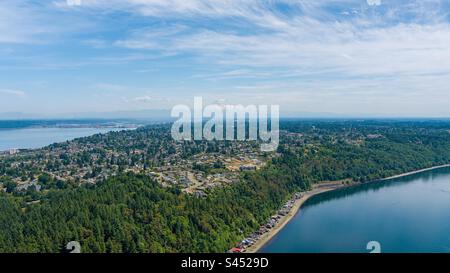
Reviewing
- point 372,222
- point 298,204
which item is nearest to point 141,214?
point 372,222

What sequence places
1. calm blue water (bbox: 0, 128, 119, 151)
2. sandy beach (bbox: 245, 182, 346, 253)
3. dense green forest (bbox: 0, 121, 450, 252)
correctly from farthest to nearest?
1. calm blue water (bbox: 0, 128, 119, 151)
2. sandy beach (bbox: 245, 182, 346, 253)
3. dense green forest (bbox: 0, 121, 450, 252)

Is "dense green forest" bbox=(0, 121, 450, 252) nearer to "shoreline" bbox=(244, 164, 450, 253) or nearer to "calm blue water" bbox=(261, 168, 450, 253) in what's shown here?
"shoreline" bbox=(244, 164, 450, 253)

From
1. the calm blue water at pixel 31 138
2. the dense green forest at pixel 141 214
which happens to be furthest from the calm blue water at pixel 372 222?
the calm blue water at pixel 31 138

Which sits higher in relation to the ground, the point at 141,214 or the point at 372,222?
the point at 141,214

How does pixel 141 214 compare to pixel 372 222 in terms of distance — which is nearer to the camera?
pixel 141 214

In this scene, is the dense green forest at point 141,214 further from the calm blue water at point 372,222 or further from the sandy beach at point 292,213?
the calm blue water at point 372,222

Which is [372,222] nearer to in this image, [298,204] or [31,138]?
[298,204]

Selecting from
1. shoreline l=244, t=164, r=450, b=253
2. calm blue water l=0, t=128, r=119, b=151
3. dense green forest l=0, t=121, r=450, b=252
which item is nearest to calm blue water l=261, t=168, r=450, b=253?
shoreline l=244, t=164, r=450, b=253
